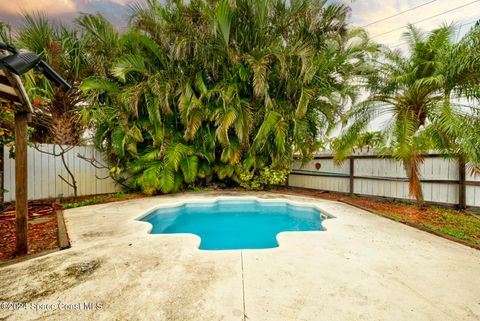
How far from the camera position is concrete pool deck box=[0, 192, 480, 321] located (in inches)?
57.4

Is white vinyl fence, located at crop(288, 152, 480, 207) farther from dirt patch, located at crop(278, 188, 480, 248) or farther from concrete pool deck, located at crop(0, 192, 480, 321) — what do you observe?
concrete pool deck, located at crop(0, 192, 480, 321)

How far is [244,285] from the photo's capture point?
1741 mm

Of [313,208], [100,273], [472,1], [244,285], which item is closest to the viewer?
[244,285]

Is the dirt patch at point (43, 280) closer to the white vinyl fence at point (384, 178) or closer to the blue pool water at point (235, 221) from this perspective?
the blue pool water at point (235, 221)

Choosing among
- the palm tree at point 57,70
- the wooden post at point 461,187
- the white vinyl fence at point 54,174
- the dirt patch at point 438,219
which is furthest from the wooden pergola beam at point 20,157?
the wooden post at point 461,187

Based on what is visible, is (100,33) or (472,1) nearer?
(472,1)

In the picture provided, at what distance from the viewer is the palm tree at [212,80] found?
18.0 ft

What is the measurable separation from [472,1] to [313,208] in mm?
6804

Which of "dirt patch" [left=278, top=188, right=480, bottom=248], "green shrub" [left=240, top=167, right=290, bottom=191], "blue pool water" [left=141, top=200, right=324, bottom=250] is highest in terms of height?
"green shrub" [left=240, top=167, right=290, bottom=191]

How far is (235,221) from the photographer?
4488mm

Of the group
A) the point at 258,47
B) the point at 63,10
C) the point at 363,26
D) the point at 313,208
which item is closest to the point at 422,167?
the point at 313,208

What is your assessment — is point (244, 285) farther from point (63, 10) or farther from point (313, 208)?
point (63, 10)

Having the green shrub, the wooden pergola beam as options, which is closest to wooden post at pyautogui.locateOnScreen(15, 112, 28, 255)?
the wooden pergola beam

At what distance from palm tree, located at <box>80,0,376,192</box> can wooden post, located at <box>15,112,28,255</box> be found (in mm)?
3224
